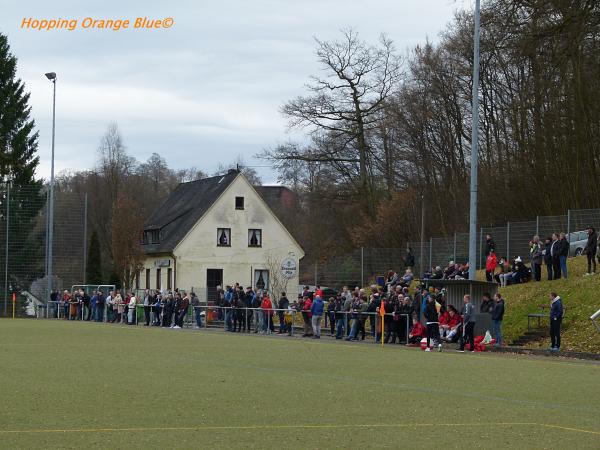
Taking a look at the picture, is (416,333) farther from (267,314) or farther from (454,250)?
(454,250)

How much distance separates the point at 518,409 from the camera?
15.4 meters

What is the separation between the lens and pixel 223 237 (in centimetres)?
7875

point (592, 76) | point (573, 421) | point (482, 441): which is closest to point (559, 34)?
point (592, 76)

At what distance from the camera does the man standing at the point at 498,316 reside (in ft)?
106

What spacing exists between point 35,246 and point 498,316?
3915 cm

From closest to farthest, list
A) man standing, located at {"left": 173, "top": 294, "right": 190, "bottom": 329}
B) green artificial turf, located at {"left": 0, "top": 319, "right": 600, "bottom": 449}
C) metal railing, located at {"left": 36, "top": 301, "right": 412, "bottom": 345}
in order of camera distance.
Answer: green artificial turf, located at {"left": 0, "top": 319, "right": 600, "bottom": 449}
metal railing, located at {"left": 36, "top": 301, "right": 412, "bottom": 345}
man standing, located at {"left": 173, "top": 294, "right": 190, "bottom": 329}

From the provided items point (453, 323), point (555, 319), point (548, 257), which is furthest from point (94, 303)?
point (555, 319)

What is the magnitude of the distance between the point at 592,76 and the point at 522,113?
8.60m

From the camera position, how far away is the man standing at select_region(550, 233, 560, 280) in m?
36.9

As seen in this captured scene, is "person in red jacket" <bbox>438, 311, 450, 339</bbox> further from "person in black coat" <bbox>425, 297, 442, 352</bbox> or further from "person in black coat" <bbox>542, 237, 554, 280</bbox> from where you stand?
"person in black coat" <bbox>542, 237, 554, 280</bbox>

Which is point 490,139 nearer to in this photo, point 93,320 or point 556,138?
point 556,138

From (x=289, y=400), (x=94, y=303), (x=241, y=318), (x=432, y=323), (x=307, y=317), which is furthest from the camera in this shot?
(x=94, y=303)

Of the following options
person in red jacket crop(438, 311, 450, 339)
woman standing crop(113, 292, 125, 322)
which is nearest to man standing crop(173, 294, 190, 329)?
woman standing crop(113, 292, 125, 322)

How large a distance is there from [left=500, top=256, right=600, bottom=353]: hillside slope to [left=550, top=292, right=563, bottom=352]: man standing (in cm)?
87
